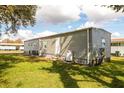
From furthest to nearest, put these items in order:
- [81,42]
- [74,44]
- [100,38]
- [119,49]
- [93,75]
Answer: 1. [119,49]
2. [74,44]
3. [100,38]
4. [81,42]
5. [93,75]

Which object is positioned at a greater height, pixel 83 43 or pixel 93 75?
pixel 83 43

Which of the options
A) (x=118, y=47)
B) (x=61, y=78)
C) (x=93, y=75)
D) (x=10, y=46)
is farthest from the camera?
(x=10, y=46)

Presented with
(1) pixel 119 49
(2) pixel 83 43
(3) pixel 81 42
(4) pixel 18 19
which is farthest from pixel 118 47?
(4) pixel 18 19

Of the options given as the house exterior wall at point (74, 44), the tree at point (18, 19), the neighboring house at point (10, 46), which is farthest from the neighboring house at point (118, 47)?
the neighboring house at point (10, 46)

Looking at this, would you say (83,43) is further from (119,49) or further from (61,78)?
(119,49)

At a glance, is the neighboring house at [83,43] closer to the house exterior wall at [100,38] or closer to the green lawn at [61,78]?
the house exterior wall at [100,38]

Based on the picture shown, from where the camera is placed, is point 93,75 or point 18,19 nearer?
point 93,75

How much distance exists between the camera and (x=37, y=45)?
2992 cm

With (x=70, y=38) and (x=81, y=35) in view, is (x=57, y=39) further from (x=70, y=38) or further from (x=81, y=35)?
(x=81, y=35)

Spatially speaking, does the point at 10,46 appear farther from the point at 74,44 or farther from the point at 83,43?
the point at 83,43

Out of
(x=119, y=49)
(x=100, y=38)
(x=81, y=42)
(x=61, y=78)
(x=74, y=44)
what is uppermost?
(x=100, y=38)

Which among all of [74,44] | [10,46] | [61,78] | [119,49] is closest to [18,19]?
[74,44]
